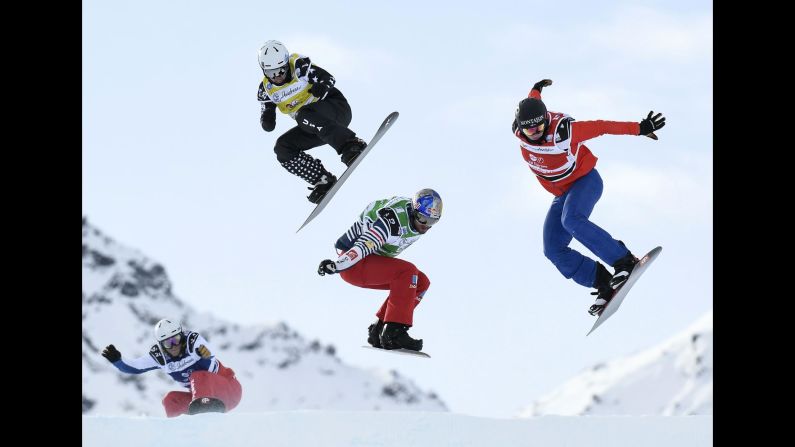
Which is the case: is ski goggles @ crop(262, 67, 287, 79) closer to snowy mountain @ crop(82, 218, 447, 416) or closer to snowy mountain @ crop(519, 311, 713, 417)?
snowy mountain @ crop(82, 218, 447, 416)

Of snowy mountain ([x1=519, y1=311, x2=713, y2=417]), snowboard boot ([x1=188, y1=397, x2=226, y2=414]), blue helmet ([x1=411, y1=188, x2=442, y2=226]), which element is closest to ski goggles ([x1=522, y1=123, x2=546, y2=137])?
blue helmet ([x1=411, y1=188, x2=442, y2=226])

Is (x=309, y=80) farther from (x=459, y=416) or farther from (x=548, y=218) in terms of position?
(x=459, y=416)

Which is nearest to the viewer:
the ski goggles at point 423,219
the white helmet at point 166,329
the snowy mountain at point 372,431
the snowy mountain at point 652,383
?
the snowy mountain at point 372,431

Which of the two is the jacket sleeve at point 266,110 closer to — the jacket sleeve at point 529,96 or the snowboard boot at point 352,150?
the snowboard boot at point 352,150

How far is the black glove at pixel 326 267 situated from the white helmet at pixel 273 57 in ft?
A: 7.43

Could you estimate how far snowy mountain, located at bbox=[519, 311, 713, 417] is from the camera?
5659 inches

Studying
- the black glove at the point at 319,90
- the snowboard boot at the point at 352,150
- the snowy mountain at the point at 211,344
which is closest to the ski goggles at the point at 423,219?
the snowboard boot at the point at 352,150

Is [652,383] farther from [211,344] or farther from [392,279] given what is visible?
[392,279]

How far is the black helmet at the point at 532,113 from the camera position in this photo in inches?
503

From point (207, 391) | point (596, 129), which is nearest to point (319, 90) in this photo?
point (596, 129)

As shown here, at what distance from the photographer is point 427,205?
1356 centimetres

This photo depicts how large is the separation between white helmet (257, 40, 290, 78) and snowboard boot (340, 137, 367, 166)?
1.10 metres

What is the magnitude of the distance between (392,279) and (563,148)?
7.54 feet

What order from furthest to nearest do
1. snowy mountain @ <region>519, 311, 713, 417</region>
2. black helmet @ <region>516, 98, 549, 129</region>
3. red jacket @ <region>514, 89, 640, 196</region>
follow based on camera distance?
1. snowy mountain @ <region>519, 311, 713, 417</region>
2. red jacket @ <region>514, 89, 640, 196</region>
3. black helmet @ <region>516, 98, 549, 129</region>
